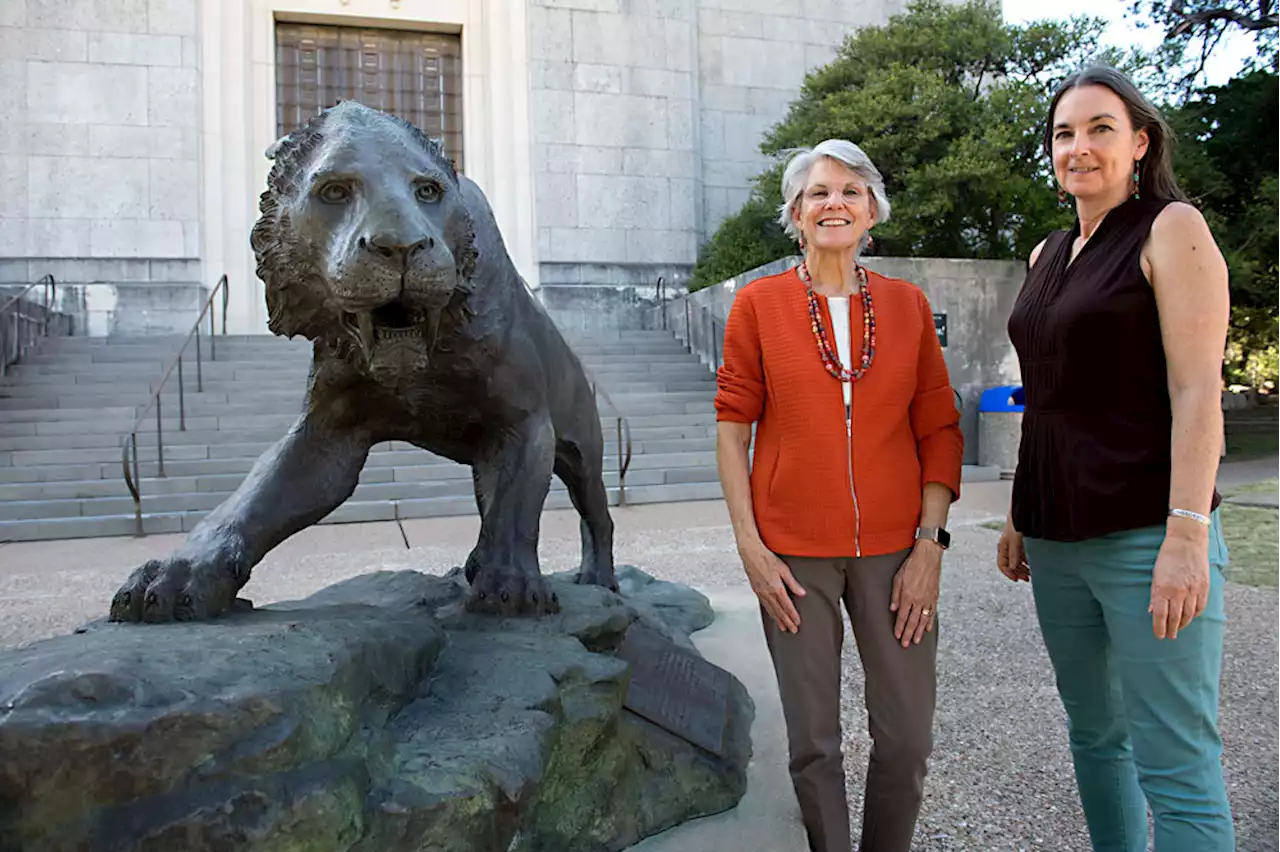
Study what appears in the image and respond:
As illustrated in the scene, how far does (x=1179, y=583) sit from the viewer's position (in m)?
1.75

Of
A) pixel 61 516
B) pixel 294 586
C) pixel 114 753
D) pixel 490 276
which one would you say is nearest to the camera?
pixel 114 753

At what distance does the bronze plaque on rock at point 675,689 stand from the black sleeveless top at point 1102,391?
1069mm

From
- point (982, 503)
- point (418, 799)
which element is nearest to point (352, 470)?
point (418, 799)

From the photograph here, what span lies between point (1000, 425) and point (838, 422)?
30.6ft

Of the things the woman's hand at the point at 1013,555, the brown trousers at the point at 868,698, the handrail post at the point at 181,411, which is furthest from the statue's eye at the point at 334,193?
the handrail post at the point at 181,411

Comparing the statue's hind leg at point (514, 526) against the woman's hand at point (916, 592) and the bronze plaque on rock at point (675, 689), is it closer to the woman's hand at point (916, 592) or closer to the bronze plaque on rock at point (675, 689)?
the bronze plaque on rock at point (675, 689)

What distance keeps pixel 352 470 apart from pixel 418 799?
123 cm

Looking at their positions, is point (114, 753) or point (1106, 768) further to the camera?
point (1106, 768)

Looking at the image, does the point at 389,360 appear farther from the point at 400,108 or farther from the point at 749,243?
the point at 400,108

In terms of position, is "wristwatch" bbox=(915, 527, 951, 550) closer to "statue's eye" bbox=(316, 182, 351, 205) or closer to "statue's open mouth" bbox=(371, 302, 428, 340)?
"statue's open mouth" bbox=(371, 302, 428, 340)

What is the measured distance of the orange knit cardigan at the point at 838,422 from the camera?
2074 millimetres

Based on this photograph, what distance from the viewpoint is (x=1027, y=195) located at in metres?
11.4

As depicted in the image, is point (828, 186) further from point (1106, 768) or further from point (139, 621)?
point (139, 621)

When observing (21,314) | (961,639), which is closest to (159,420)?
(21,314)
